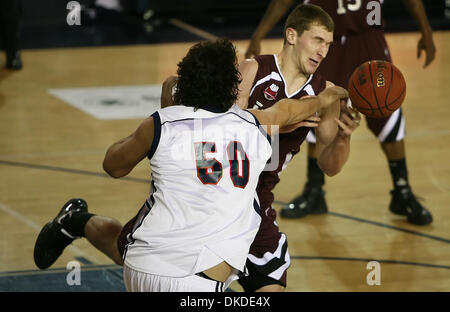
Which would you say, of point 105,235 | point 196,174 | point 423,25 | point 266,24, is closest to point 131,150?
point 196,174

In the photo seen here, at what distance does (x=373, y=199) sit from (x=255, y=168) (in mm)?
3383

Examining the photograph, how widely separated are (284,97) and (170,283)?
1.30 metres

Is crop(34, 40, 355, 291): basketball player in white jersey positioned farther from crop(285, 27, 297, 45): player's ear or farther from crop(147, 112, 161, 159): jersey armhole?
crop(285, 27, 297, 45): player's ear

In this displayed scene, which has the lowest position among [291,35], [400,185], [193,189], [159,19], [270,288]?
[270,288]

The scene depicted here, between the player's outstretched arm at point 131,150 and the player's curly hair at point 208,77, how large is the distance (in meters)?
0.19

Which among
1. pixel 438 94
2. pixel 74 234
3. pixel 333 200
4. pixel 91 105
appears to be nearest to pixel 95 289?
pixel 74 234

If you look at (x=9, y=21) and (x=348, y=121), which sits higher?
(x=9, y=21)

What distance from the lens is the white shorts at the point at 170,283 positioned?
352 cm

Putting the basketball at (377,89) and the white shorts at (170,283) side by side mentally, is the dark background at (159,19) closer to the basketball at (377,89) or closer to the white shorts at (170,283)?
the basketball at (377,89)

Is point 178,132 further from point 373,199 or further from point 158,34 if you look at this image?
point 158,34

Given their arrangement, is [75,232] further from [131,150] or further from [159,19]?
[159,19]

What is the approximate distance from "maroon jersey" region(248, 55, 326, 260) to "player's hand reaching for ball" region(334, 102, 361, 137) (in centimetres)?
22

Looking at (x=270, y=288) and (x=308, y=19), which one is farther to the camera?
(x=308, y=19)

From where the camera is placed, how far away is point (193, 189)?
352 cm
